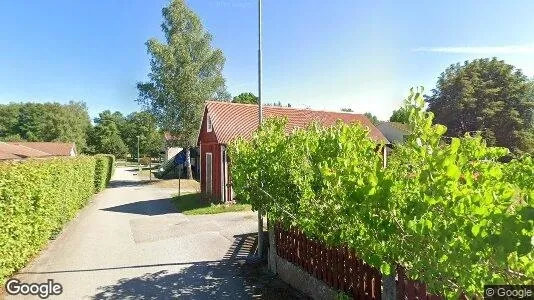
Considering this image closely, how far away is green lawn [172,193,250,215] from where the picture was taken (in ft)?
54.0

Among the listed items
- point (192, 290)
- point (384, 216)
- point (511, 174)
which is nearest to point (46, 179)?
point (192, 290)

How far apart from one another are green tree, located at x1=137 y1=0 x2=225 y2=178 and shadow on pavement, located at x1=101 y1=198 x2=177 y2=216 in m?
12.2

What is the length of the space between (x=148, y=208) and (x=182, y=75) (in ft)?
51.8

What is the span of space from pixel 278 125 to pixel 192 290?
162 inches

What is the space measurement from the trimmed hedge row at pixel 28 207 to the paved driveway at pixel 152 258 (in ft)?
2.14

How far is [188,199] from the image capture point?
2108 centimetres

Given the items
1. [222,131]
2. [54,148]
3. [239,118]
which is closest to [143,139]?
[54,148]

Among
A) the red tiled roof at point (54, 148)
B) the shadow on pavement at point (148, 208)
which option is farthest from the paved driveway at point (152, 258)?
the red tiled roof at point (54, 148)

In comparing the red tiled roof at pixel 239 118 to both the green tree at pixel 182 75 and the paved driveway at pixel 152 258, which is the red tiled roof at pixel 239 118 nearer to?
the paved driveway at pixel 152 258

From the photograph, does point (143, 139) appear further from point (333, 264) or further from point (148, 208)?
point (333, 264)

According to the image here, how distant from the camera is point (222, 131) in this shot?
63.2ft

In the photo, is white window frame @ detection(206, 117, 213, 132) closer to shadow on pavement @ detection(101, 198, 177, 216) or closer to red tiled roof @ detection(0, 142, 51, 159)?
shadow on pavement @ detection(101, 198, 177, 216)

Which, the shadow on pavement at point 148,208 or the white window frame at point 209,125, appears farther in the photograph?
the white window frame at point 209,125

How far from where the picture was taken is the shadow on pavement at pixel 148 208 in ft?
55.8
